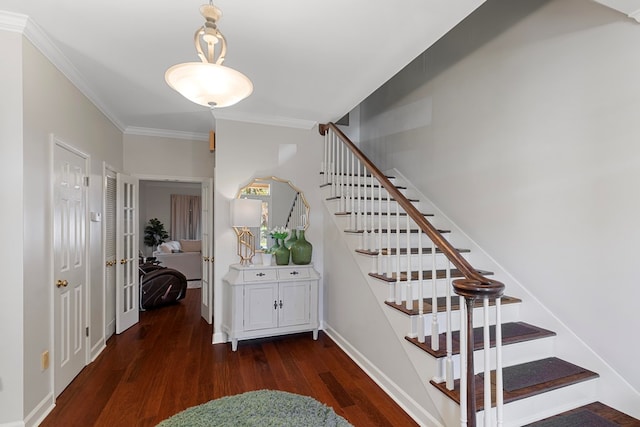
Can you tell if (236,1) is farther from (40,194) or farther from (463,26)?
(463,26)

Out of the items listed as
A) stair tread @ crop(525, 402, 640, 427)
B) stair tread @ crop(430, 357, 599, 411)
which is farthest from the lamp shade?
stair tread @ crop(525, 402, 640, 427)

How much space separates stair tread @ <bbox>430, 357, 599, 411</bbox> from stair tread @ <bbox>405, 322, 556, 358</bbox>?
0.57 ft

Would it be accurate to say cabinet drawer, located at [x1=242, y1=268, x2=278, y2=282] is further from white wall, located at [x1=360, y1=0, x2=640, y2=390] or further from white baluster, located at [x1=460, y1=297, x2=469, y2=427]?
white baluster, located at [x1=460, y1=297, x2=469, y2=427]

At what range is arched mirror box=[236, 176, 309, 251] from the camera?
3646 millimetres

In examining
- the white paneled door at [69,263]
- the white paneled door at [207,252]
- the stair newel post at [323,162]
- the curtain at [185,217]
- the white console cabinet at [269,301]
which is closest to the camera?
the white paneled door at [69,263]

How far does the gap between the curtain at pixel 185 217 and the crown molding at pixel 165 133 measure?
17.3ft

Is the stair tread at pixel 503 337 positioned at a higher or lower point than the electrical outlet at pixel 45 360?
higher

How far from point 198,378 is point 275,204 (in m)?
1.94

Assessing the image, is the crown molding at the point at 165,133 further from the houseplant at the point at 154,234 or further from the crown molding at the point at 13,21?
the houseplant at the point at 154,234

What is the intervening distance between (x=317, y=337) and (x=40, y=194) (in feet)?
9.35

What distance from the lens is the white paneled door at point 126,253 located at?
371cm

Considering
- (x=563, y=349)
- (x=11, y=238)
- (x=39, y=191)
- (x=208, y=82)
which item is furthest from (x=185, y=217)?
(x=563, y=349)

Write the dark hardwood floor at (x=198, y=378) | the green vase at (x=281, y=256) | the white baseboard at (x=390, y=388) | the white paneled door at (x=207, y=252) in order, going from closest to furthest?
1. the white baseboard at (x=390, y=388)
2. the dark hardwood floor at (x=198, y=378)
3. the green vase at (x=281, y=256)
4. the white paneled door at (x=207, y=252)

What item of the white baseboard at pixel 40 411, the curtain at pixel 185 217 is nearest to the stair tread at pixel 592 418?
the white baseboard at pixel 40 411
